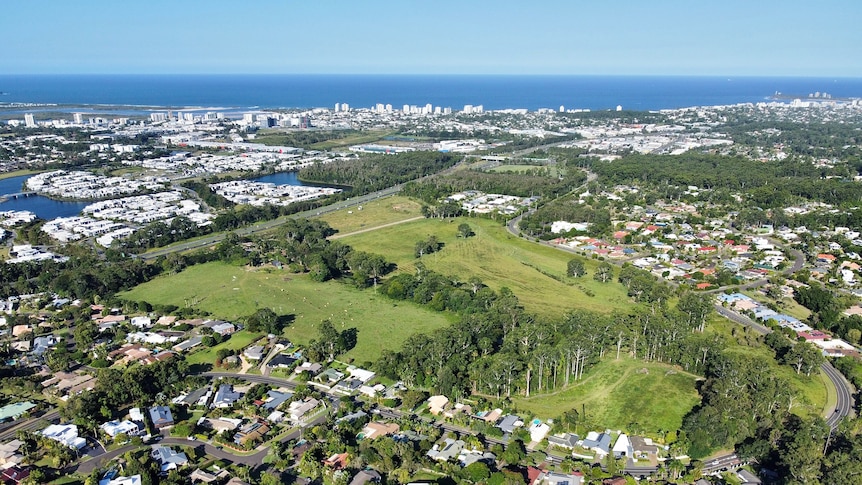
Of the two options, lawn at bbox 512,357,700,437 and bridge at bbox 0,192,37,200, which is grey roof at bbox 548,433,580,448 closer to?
lawn at bbox 512,357,700,437

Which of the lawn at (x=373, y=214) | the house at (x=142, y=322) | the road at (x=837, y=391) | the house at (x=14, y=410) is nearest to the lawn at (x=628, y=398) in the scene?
the road at (x=837, y=391)

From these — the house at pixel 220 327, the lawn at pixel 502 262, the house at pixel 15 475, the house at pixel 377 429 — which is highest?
the lawn at pixel 502 262

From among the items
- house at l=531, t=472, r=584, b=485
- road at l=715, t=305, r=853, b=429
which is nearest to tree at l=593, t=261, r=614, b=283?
road at l=715, t=305, r=853, b=429

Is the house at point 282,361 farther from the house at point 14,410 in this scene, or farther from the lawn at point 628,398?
the lawn at point 628,398

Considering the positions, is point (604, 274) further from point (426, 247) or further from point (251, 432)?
point (251, 432)

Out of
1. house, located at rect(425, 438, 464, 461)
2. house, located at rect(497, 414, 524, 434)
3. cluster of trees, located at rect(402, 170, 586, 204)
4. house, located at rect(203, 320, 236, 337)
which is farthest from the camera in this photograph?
cluster of trees, located at rect(402, 170, 586, 204)
